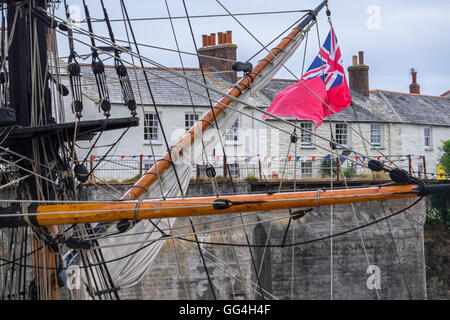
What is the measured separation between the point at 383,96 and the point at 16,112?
28.5 m

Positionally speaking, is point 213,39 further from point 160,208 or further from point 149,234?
point 160,208

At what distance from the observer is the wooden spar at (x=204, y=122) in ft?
46.3

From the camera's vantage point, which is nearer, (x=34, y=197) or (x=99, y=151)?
(x=34, y=197)

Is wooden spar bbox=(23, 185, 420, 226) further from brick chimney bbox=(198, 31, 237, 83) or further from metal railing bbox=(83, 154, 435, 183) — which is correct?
brick chimney bbox=(198, 31, 237, 83)

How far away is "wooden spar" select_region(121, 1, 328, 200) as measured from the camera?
14125 millimetres

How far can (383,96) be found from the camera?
38.8 m

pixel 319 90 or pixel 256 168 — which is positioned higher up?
pixel 319 90

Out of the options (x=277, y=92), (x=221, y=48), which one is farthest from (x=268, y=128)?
(x=221, y=48)

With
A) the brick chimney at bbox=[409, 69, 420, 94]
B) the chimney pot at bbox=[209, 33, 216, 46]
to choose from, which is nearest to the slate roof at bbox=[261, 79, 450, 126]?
the brick chimney at bbox=[409, 69, 420, 94]

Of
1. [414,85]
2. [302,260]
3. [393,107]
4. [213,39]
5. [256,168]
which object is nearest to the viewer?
[302,260]

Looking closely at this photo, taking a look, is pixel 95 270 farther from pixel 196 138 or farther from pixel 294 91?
pixel 294 91

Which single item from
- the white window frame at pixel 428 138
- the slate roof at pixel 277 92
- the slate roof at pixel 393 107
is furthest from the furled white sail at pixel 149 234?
the white window frame at pixel 428 138

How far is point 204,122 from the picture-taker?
15133 millimetres

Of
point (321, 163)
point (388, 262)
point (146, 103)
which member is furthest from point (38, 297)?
point (321, 163)
